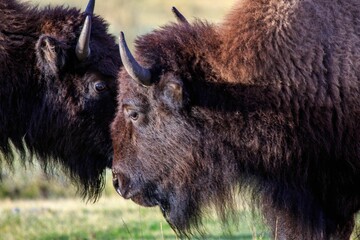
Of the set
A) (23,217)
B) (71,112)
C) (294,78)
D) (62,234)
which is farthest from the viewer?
(23,217)

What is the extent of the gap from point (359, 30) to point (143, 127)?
69.9 inches

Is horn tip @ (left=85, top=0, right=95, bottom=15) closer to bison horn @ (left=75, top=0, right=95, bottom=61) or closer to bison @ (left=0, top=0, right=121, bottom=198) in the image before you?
bison @ (left=0, top=0, right=121, bottom=198)

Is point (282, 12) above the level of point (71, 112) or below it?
above

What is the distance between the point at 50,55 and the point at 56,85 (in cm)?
32

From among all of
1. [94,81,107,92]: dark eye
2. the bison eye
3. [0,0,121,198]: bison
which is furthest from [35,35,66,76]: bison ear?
the bison eye

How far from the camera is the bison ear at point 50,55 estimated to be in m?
8.95

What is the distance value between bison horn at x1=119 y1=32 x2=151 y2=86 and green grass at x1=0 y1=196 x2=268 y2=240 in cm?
299

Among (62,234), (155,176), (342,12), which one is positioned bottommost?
(62,234)

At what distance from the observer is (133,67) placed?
23.2 feet

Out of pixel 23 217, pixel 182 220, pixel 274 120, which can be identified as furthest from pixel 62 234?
pixel 274 120

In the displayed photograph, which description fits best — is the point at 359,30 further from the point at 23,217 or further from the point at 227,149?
the point at 23,217

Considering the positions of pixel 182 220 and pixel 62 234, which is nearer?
pixel 182 220

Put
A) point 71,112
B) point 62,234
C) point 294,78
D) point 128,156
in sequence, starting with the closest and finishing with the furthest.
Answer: point 294,78
point 128,156
point 71,112
point 62,234

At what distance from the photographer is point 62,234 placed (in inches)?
435
